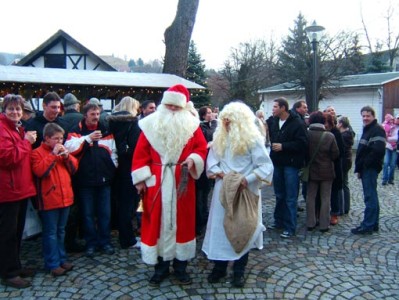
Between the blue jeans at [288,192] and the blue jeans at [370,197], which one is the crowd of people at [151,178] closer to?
the blue jeans at [288,192]

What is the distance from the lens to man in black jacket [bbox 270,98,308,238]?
5.24 meters

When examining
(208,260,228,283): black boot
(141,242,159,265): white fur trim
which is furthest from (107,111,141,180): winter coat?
(208,260,228,283): black boot

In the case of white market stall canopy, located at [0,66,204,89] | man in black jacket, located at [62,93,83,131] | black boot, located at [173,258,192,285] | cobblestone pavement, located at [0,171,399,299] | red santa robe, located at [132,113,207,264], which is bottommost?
cobblestone pavement, located at [0,171,399,299]

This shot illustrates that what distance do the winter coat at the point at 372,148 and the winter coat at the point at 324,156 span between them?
1.21ft

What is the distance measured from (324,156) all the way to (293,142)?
24.3 inches

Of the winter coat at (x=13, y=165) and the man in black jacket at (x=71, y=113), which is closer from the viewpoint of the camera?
the winter coat at (x=13, y=165)

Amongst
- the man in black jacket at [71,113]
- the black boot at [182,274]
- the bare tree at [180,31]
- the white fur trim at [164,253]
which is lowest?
the black boot at [182,274]

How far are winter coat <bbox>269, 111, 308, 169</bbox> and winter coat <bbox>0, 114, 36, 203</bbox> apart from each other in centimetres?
328

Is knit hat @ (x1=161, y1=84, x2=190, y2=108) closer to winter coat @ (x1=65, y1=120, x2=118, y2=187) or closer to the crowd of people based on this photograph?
the crowd of people

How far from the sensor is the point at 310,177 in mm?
5574

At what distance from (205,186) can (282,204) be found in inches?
47.5

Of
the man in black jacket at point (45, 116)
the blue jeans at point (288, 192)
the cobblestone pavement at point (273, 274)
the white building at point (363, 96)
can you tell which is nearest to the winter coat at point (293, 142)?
the blue jeans at point (288, 192)

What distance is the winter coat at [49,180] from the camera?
387 centimetres

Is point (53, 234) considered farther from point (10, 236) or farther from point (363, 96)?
point (363, 96)
